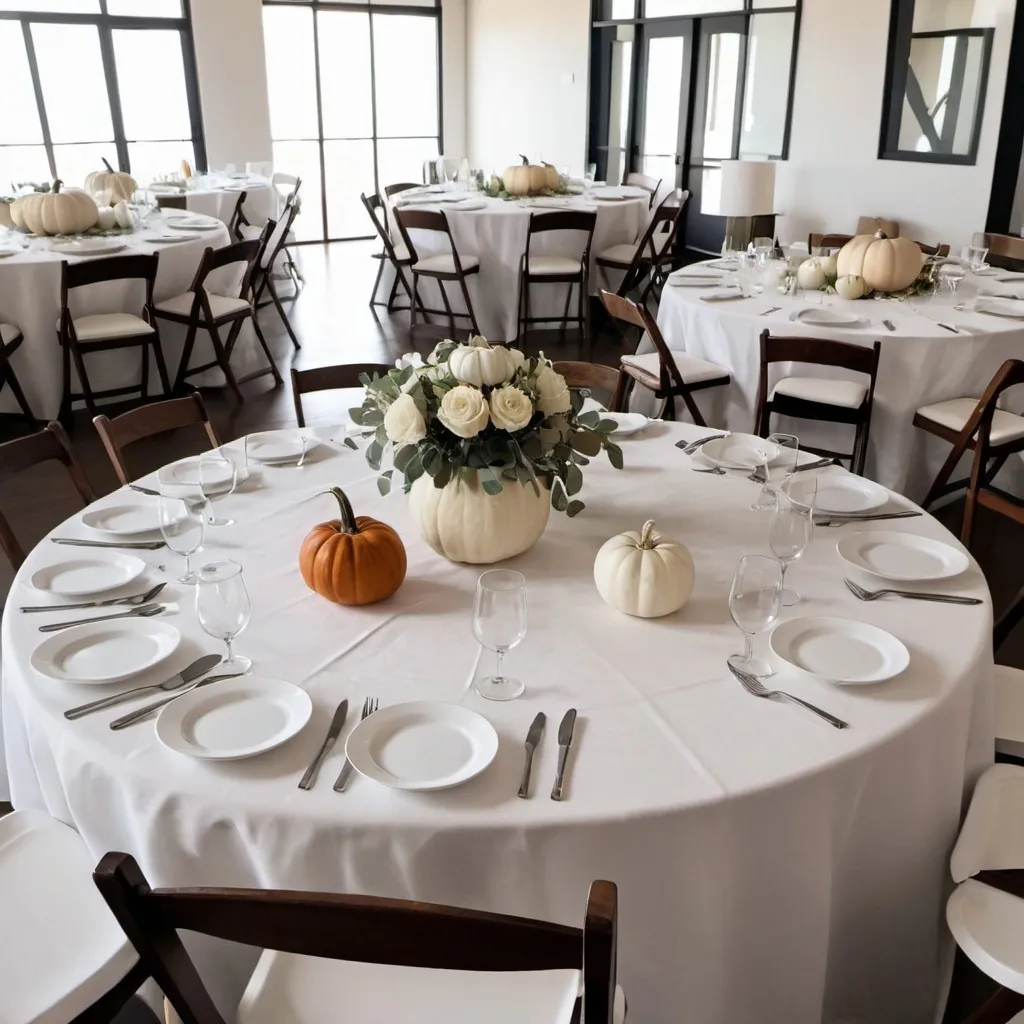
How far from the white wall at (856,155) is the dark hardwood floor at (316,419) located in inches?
94.9

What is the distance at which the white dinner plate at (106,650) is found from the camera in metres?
1.60

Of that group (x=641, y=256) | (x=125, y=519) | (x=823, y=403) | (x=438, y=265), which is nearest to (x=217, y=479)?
(x=125, y=519)

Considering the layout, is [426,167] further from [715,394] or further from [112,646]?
[112,646]

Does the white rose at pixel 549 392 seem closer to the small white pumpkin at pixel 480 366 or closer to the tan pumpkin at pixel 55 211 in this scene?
the small white pumpkin at pixel 480 366

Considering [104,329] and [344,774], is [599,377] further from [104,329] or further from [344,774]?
[104,329]

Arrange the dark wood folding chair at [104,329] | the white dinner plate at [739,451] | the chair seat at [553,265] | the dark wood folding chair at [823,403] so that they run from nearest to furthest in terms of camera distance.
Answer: the white dinner plate at [739,451], the dark wood folding chair at [823,403], the dark wood folding chair at [104,329], the chair seat at [553,265]

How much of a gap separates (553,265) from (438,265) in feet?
2.70

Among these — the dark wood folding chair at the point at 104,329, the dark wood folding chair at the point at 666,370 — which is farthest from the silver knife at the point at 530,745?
the dark wood folding chair at the point at 104,329

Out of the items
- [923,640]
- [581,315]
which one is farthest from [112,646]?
[581,315]

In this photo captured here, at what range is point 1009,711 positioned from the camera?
2.00m

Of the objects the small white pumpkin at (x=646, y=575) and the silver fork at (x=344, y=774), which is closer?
the silver fork at (x=344, y=774)

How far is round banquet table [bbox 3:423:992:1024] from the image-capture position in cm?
132

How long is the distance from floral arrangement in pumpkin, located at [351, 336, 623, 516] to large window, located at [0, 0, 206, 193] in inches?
347

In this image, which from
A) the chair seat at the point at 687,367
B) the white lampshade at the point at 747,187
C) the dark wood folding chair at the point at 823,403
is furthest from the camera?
the white lampshade at the point at 747,187
